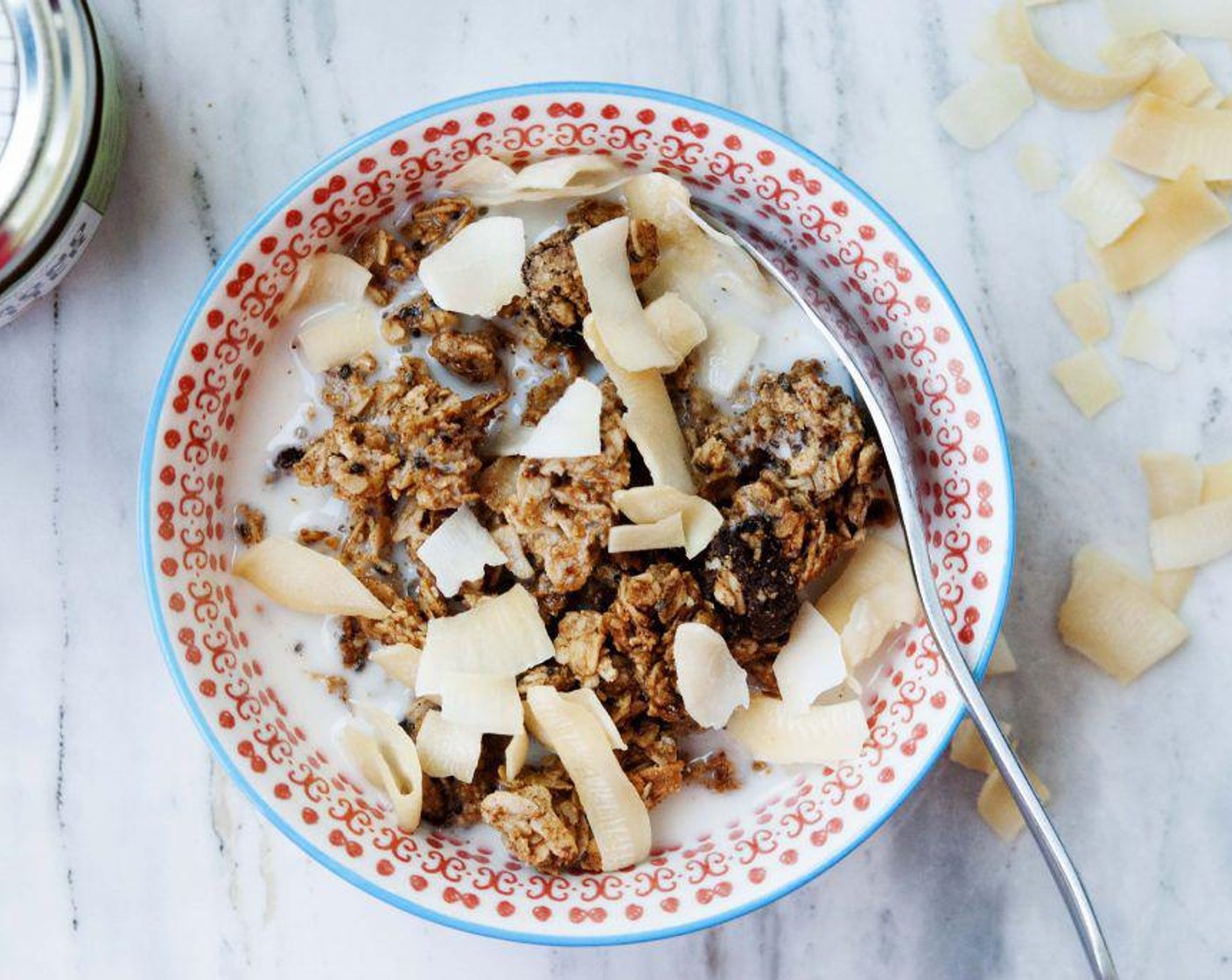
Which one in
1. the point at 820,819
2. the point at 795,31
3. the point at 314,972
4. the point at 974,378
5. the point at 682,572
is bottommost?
the point at 314,972

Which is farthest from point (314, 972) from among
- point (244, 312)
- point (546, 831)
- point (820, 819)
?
point (244, 312)

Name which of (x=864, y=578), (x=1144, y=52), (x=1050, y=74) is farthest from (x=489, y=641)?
(x=1144, y=52)

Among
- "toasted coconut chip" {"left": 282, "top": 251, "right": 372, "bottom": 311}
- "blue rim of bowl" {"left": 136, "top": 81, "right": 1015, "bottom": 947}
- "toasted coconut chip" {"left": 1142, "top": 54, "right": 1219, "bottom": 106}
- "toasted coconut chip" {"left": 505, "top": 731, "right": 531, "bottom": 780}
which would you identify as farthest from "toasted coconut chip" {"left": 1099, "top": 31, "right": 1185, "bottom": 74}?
"toasted coconut chip" {"left": 505, "top": 731, "right": 531, "bottom": 780}

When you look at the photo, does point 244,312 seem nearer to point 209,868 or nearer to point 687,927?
point 209,868

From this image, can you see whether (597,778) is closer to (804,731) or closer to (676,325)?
(804,731)

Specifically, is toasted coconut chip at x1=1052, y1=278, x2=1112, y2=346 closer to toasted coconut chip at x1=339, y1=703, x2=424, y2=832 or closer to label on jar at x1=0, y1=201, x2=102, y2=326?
toasted coconut chip at x1=339, y1=703, x2=424, y2=832

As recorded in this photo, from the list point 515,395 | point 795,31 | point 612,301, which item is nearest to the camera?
point 612,301

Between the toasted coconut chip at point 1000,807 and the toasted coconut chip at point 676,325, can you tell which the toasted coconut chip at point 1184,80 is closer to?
the toasted coconut chip at point 676,325
